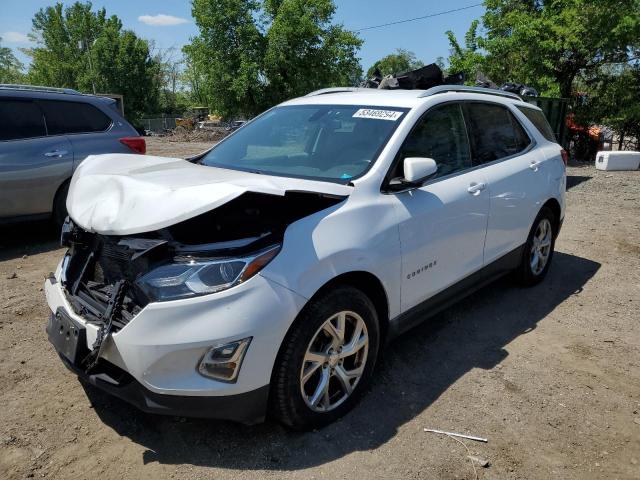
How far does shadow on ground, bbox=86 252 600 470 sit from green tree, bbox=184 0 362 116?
26.7 meters

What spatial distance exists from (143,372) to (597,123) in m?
17.7

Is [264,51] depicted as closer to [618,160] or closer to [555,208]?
[618,160]

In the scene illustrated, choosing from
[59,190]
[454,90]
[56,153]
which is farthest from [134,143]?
[454,90]

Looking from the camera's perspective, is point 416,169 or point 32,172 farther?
point 32,172

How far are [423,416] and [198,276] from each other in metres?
1.56

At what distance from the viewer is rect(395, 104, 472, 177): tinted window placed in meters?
3.46

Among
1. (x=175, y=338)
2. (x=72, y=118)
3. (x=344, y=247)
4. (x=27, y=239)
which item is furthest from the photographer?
(x=27, y=239)

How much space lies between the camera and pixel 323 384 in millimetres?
A: 2807

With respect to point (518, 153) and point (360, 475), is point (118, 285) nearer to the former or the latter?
point (360, 475)

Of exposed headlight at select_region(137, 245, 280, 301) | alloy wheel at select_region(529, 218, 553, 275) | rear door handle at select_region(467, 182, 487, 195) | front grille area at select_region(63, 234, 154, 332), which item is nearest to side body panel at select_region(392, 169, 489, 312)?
rear door handle at select_region(467, 182, 487, 195)

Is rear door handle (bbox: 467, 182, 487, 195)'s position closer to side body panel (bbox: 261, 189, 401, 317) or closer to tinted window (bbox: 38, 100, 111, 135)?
side body panel (bbox: 261, 189, 401, 317)

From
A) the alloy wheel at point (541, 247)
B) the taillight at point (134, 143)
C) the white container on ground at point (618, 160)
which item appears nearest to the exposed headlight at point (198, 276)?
the alloy wheel at point (541, 247)

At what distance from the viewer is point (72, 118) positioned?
6418 mm

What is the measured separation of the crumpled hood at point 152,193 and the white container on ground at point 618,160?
12918 mm
